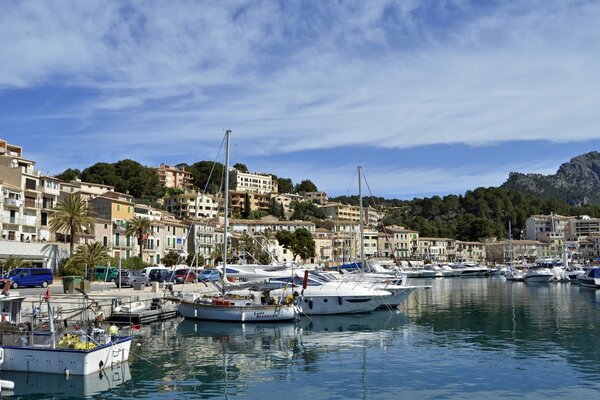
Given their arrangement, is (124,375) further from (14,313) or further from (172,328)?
(172,328)

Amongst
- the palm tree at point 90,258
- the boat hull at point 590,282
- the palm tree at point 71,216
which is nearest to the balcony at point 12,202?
the palm tree at point 71,216

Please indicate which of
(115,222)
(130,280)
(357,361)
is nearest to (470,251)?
(115,222)

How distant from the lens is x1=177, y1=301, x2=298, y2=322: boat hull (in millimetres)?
42500

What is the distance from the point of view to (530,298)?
2687 inches

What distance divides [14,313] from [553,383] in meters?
24.0

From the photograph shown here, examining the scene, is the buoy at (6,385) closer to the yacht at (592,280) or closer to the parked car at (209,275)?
the parked car at (209,275)

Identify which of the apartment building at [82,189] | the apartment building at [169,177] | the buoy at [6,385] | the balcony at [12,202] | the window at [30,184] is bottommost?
the buoy at [6,385]

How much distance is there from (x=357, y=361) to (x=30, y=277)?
116 feet

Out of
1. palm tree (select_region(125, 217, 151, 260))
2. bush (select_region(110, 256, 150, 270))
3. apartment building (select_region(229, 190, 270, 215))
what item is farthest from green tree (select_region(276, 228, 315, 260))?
apartment building (select_region(229, 190, 270, 215))

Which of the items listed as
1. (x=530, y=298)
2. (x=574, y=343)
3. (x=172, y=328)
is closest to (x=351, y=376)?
(x=574, y=343)

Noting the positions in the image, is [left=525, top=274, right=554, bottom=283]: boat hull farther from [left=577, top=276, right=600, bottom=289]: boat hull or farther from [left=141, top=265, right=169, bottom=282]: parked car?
[left=141, top=265, right=169, bottom=282]: parked car

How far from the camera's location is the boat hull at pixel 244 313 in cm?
4250

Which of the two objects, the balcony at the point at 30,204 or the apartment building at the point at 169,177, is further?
the apartment building at the point at 169,177

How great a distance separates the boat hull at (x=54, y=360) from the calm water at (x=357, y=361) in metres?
0.40
